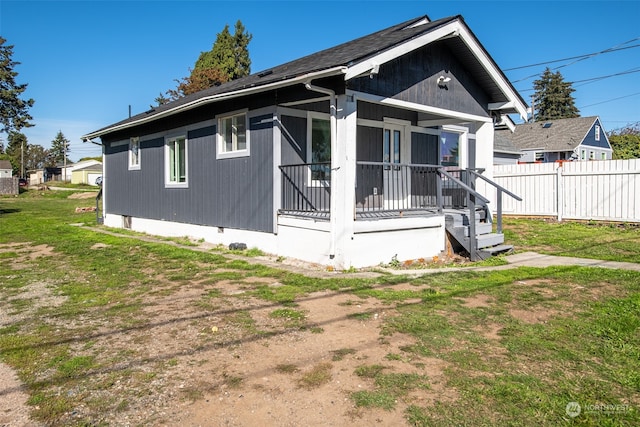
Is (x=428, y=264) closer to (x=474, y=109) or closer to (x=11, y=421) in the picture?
(x=474, y=109)

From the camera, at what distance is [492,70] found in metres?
10.1

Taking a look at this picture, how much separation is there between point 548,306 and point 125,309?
4.97m

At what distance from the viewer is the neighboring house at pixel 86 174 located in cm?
6581


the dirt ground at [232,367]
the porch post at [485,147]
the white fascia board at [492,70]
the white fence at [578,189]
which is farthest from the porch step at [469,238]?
the white fence at [578,189]

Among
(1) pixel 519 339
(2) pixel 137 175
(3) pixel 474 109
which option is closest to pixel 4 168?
(2) pixel 137 175

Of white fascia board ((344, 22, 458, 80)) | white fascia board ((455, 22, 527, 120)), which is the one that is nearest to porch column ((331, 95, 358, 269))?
white fascia board ((344, 22, 458, 80))

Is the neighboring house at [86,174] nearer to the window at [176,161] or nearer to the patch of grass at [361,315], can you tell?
the window at [176,161]

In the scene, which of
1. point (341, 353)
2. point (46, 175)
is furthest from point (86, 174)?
point (341, 353)

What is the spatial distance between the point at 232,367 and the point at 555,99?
63.8 metres

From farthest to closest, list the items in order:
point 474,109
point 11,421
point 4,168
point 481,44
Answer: point 4,168
point 474,109
point 481,44
point 11,421

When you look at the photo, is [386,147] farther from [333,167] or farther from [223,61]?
[223,61]

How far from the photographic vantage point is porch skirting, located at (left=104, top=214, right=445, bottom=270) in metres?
7.88

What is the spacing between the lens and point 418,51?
921 centimetres

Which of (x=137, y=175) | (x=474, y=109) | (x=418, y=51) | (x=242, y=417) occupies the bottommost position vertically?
(x=242, y=417)
